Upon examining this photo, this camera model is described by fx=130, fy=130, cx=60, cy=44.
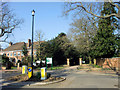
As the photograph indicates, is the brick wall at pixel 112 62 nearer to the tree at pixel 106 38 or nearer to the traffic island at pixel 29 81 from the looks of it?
the tree at pixel 106 38

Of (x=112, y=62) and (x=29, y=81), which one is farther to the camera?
(x=112, y=62)

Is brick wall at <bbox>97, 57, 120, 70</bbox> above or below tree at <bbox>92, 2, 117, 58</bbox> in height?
below

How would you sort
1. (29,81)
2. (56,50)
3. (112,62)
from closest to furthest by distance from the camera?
1. (29,81)
2. (112,62)
3. (56,50)

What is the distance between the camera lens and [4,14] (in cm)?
2288

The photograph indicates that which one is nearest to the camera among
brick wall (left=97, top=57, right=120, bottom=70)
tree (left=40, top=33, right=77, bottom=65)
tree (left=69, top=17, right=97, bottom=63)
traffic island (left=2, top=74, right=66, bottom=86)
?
traffic island (left=2, top=74, right=66, bottom=86)

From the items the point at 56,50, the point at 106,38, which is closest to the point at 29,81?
the point at 106,38

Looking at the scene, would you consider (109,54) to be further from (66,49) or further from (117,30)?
(66,49)

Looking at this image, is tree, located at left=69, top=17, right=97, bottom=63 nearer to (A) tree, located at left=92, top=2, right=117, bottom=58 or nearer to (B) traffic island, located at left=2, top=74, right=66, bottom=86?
(A) tree, located at left=92, top=2, right=117, bottom=58

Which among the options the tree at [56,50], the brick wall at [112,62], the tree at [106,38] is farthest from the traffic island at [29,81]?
the tree at [56,50]

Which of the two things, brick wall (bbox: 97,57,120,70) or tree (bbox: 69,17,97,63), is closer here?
brick wall (bbox: 97,57,120,70)

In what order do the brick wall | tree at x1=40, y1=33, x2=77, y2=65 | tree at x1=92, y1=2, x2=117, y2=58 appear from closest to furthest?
the brick wall, tree at x1=92, y1=2, x2=117, y2=58, tree at x1=40, y1=33, x2=77, y2=65

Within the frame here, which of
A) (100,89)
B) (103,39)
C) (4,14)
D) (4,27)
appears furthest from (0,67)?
(100,89)

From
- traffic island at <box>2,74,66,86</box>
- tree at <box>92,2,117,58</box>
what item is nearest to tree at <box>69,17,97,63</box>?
tree at <box>92,2,117,58</box>

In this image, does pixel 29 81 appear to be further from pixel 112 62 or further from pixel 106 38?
pixel 106 38
